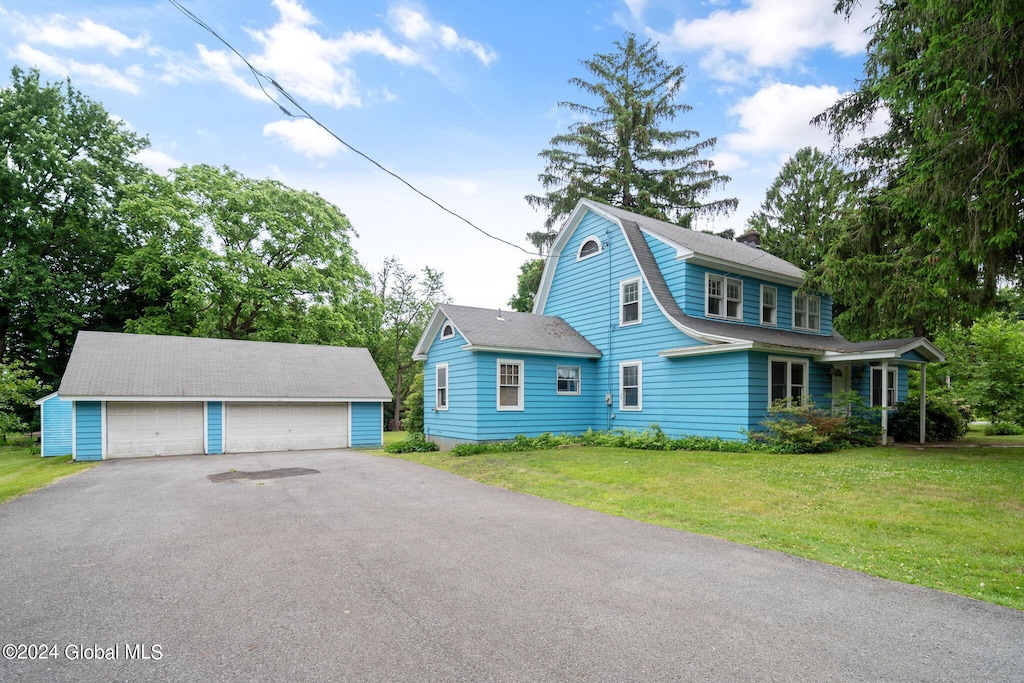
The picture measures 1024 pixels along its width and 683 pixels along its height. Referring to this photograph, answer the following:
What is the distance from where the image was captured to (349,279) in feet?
110

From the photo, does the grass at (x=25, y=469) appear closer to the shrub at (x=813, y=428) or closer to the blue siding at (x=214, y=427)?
the blue siding at (x=214, y=427)

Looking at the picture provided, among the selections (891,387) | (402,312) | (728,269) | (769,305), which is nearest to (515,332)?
(728,269)

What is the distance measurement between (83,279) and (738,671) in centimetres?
3641

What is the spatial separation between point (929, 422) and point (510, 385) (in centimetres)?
1374

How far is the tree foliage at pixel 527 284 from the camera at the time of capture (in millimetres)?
31156

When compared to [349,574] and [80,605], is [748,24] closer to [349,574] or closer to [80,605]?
[349,574]

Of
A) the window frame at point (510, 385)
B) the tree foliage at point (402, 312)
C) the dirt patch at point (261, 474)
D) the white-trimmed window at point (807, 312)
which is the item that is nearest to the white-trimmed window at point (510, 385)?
the window frame at point (510, 385)

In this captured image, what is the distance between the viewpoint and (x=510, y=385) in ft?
55.5

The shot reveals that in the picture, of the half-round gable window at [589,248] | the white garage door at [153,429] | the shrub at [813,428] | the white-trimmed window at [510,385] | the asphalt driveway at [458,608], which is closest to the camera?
the asphalt driveway at [458,608]

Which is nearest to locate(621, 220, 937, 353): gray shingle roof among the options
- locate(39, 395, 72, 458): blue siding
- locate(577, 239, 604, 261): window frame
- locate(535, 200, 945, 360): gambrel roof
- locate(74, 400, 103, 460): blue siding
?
locate(535, 200, 945, 360): gambrel roof

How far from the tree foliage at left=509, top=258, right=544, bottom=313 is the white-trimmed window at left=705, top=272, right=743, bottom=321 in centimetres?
1349

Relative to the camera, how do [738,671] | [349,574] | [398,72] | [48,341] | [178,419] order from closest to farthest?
[738,671] → [349,574] → [398,72] → [178,419] → [48,341]

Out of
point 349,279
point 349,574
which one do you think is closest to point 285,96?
point 349,574

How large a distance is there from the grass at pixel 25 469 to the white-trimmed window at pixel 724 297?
17.8 meters
